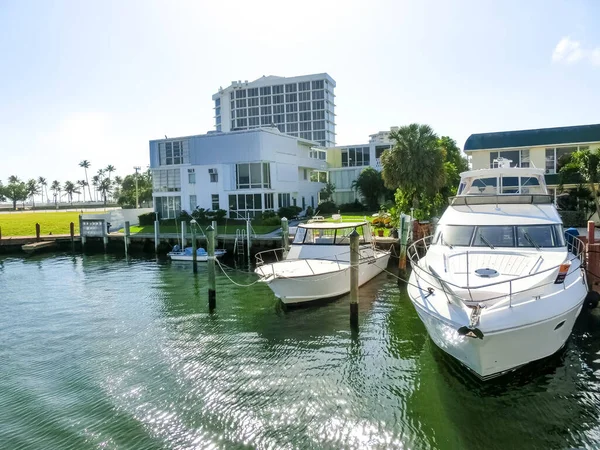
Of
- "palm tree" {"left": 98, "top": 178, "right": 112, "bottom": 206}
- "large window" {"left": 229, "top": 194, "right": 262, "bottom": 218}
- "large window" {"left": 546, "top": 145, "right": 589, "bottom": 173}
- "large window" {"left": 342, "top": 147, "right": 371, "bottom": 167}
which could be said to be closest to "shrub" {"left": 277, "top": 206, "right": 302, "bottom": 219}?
"large window" {"left": 229, "top": 194, "right": 262, "bottom": 218}

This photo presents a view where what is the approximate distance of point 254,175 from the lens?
41375mm

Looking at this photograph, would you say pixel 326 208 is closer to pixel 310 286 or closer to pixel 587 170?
pixel 587 170

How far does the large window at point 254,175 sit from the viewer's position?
4112 centimetres

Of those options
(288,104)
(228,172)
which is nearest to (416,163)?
(228,172)

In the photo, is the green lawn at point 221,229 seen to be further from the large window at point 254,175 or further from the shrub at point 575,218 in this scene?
the shrub at point 575,218

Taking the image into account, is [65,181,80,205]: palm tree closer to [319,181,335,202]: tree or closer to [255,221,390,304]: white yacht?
[319,181,335,202]: tree

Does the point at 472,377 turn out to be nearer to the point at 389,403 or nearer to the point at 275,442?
the point at 389,403

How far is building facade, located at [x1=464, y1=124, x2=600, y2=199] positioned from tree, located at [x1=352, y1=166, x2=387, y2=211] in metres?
16.2

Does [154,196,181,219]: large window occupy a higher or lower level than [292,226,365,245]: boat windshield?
higher

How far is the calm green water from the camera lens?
25.7 ft

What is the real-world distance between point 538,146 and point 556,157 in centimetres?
141

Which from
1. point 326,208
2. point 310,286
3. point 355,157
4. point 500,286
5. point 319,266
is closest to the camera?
point 500,286

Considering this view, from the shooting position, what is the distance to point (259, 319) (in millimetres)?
14758

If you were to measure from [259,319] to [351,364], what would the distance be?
4.67m
